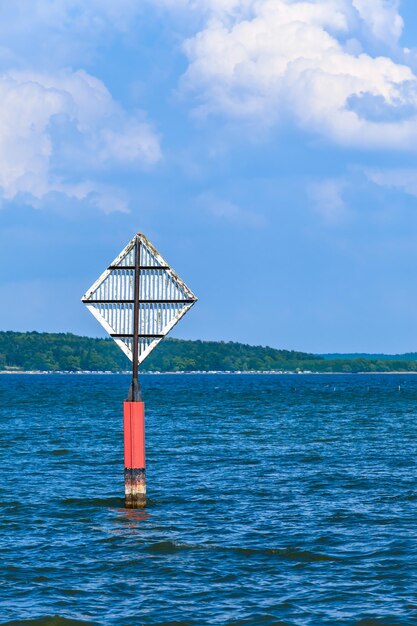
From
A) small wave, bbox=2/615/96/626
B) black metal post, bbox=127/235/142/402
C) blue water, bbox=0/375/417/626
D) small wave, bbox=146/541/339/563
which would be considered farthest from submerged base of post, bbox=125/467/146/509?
small wave, bbox=2/615/96/626

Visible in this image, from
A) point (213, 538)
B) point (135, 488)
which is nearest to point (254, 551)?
point (213, 538)

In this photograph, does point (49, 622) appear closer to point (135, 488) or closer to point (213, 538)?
point (213, 538)

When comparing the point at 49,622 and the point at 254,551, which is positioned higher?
the point at 254,551

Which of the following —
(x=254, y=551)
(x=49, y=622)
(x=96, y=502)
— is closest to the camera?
(x=49, y=622)

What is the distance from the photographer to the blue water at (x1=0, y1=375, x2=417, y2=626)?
1730 centimetres

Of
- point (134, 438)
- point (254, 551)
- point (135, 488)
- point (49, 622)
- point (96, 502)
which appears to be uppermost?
point (134, 438)

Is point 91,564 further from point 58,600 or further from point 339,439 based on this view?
point 339,439

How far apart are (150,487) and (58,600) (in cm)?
1359

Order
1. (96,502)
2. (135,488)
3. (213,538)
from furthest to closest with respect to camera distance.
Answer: (96,502), (135,488), (213,538)

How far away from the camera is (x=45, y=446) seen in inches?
1825

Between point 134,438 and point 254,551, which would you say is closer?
point 254,551

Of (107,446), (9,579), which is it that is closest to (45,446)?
(107,446)

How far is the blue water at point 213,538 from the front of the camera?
56.7 ft

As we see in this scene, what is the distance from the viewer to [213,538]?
2277cm
